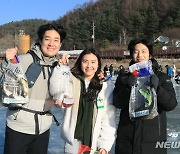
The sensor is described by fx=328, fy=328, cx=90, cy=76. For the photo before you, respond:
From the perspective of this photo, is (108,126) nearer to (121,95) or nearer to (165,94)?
(121,95)

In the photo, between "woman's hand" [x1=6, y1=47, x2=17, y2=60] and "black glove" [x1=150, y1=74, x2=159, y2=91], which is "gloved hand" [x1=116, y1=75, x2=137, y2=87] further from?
"woman's hand" [x1=6, y1=47, x2=17, y2=60]

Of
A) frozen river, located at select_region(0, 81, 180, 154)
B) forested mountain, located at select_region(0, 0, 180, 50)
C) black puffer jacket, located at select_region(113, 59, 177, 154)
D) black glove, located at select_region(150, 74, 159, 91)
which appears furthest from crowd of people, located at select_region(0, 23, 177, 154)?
→ forested mountain, located at select_region(0, 0, 180, 50)

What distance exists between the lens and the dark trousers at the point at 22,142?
2600mm

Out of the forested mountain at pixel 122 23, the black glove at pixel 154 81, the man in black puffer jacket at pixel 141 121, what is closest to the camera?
the black glove at pixel 154 81

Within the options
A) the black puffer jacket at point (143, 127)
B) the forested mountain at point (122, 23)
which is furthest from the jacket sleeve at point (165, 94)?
the forested mountain at point (122, 23)

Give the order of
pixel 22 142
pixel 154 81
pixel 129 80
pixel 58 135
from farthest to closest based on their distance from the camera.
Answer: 1. pixel 58 135
2. pixel 22 142
3. pixel 129 80
4. pixel 154 81

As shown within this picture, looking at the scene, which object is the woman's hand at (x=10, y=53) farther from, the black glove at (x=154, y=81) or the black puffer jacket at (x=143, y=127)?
the black glove at (x=154, y=81)

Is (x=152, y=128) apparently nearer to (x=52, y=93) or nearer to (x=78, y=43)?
(x=52, y=93)

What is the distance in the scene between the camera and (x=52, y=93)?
2.55 meters

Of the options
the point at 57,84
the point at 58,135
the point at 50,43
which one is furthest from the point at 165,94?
the point at 58,135

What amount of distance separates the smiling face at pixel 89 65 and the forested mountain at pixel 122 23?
61.4 m

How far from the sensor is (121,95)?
2.59 meters

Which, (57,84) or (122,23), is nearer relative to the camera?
(57,84)

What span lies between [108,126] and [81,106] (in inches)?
10.9
